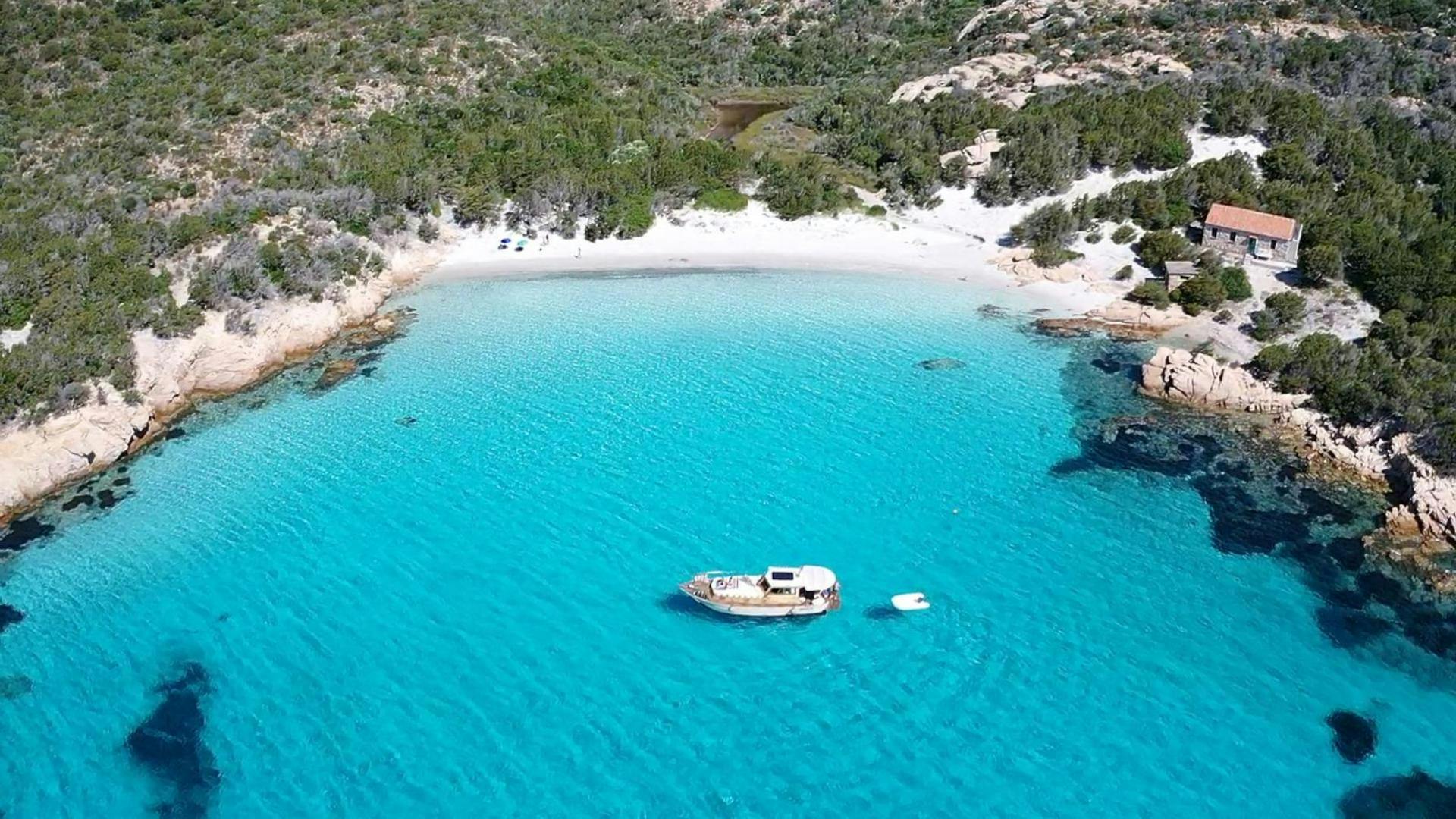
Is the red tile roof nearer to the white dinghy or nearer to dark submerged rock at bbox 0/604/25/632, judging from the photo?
the white dinghy

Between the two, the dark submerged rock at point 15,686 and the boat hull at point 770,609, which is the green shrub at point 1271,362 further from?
the dark submerged rock at point 15,686

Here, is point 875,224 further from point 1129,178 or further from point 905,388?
point 905,388

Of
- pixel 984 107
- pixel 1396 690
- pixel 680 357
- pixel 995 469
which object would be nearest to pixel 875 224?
pixel 984 107

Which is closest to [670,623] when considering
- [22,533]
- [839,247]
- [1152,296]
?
[22,533]

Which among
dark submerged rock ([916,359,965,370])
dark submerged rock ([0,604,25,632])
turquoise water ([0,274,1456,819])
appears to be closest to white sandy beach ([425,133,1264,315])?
dark submerged rock ([916,359,965,370])

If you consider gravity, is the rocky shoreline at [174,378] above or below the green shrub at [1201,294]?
above

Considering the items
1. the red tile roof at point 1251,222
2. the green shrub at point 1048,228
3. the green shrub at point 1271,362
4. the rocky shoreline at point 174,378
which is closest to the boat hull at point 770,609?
the green shrub at point 1271,362

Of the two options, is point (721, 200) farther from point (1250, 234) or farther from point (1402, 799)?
point (1402, 799)
